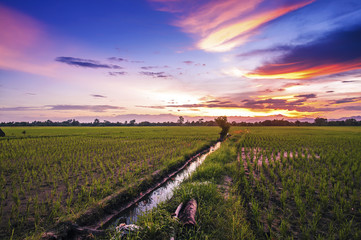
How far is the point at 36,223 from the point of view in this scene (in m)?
3.95

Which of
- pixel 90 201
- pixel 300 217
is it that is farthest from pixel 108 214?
pixel 300 217

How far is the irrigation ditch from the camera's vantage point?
341cm

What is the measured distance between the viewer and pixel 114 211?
4867mm

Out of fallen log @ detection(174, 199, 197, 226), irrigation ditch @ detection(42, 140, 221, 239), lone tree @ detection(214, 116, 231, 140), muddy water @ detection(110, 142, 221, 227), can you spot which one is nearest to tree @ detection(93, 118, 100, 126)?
lone tree @ detection(214, 116, 231, 140)

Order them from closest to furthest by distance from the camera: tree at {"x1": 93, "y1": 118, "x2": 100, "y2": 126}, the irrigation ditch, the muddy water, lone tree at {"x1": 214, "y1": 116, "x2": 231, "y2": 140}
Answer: the irrigation ditch → the muddy water → lone tree at {"x1": 214, "y1": 116, "x2": 231, "y2": 140} → tree at {"x1": 93, "y1": 118, "x2": 100, "y2": 126}

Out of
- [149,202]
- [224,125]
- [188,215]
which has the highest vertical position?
[224,125]

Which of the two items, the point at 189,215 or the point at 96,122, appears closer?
the point at 189,215

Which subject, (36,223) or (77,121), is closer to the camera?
(36,223)

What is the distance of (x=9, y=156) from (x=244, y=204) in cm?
1380

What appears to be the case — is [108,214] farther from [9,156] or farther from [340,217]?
[9,156]

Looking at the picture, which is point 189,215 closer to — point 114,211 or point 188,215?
point 188,215

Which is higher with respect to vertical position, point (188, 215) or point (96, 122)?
point (96, 122)

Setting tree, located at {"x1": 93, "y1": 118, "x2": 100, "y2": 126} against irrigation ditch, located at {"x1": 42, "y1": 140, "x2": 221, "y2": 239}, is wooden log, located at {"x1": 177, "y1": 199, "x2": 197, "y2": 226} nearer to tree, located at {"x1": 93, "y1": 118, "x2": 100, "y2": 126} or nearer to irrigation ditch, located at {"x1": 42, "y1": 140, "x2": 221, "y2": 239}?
irrigation ditch, located at {"x1": 42, "y1": 140, "x2": 221, "y2": 239}

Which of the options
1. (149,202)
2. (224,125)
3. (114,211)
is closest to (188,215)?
(149,202)
